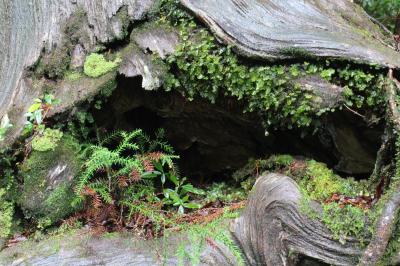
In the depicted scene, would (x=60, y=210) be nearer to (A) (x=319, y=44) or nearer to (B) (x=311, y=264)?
(B) (x=311, y=264)

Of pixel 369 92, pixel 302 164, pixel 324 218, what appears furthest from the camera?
pixel 302 164

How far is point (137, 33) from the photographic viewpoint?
3219mm

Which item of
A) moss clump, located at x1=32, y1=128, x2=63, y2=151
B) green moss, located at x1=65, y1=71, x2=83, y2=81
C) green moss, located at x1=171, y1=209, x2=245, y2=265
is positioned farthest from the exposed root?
green moss, located at x1=65, y1=71, x2=83, y2=81

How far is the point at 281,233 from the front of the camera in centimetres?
248

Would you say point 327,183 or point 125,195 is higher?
point 327,183

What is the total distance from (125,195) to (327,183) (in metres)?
1.39

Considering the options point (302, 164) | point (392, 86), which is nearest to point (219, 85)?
point (302, 164)

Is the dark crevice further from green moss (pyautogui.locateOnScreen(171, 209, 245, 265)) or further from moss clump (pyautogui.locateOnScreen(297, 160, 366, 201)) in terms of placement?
green moss (pyautogui.locateOnScreen(171, 209, 245, 265))

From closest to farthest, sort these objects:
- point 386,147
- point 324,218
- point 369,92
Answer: point 324,218
point 386,147
point 369,92

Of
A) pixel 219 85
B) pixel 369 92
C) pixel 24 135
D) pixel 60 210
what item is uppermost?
pixel 369 92

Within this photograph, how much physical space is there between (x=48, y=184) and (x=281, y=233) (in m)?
1.58

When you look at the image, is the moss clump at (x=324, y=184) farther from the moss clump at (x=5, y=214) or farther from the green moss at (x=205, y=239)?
the moss clump at (x=5, y=214)

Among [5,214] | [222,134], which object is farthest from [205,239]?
[5,214]

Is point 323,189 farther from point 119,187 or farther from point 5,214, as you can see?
point 5,214
